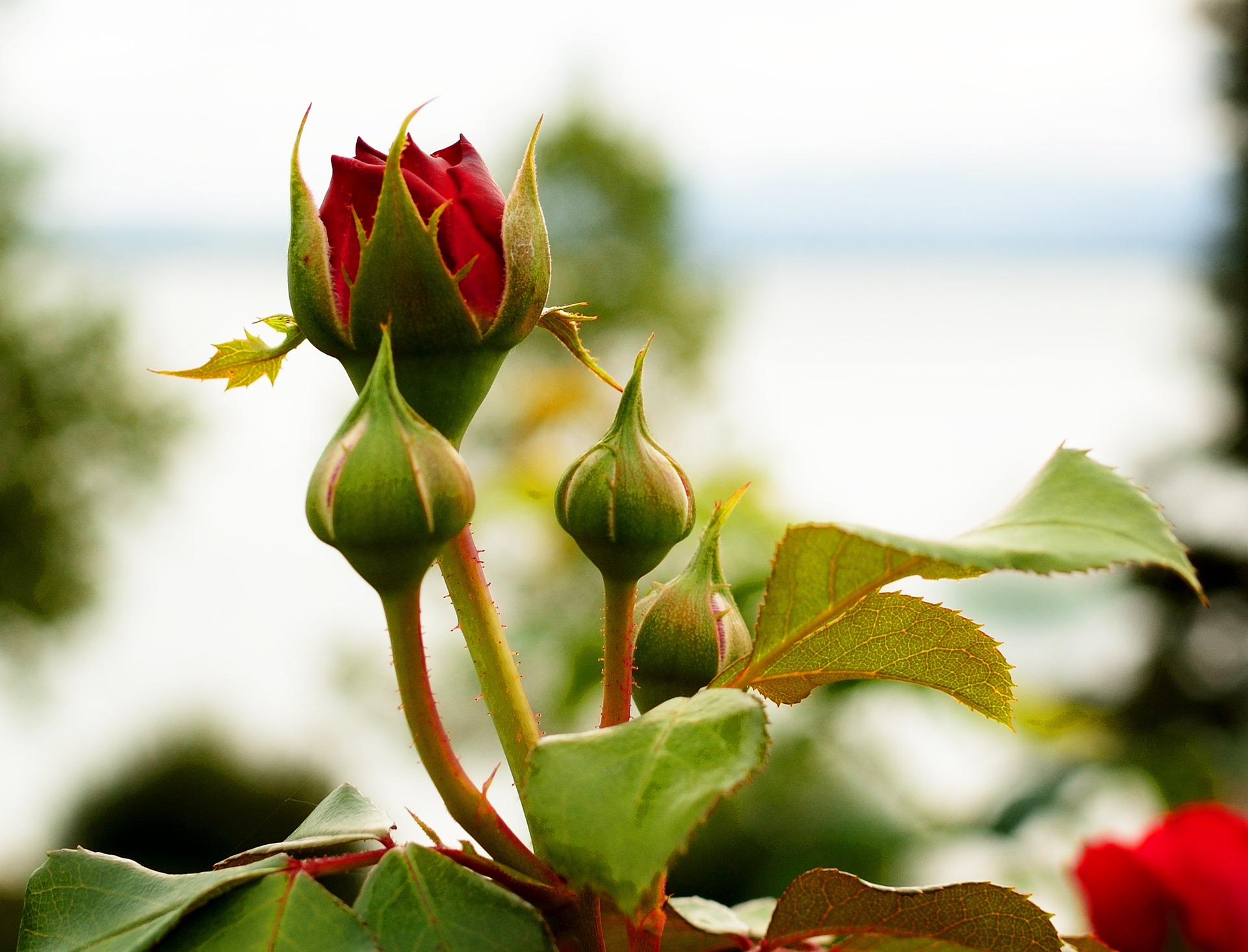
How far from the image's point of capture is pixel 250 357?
0.33 meters

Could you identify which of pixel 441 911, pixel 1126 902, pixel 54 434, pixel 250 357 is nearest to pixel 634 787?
pixel 441 911

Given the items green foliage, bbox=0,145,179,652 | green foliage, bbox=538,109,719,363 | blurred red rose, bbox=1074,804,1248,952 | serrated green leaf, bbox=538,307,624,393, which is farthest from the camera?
green foliage, bbox=538,109,719,363

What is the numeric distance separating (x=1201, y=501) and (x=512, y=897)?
461 cm

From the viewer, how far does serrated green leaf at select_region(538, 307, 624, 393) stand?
1.10 feet

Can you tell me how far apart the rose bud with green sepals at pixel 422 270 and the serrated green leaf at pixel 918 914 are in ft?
0.54

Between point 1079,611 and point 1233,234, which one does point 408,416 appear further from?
point 1233,234

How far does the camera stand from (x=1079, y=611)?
4.81 ft

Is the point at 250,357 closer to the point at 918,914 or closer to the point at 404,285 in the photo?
the point at 404,285

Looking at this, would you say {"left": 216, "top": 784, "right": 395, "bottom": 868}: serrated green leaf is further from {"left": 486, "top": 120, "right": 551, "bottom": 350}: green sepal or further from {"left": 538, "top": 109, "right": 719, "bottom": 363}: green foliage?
{"left": 538, "top": 109, "right": 719, "bottom": 363}: green foliage

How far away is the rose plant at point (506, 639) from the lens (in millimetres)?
256

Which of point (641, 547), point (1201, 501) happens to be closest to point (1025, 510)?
point (641, 547)

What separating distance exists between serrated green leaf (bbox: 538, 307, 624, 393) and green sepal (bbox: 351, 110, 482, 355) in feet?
0.15

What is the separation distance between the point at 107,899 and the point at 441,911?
0.30 feet

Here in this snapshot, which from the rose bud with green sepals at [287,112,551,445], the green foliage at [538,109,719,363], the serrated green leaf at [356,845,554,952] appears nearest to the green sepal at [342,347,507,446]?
the rose bud with green sepals at [287,112,551,445]
